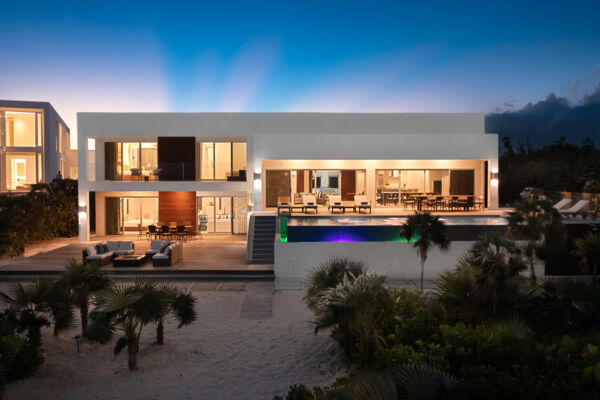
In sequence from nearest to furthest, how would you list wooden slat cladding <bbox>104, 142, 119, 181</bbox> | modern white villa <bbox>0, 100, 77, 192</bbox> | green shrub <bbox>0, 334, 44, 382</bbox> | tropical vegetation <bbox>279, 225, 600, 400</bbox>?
tropical vegetation <bbox>279, 225, 600, 400</bbox> → green shrub <bbox>0, 334, 44, 382</bbox> → wooden slat cladding <bbox>104, 142, 119, 181</bbox> → modern white villa <bbox>0, 100, 77, 192</bbox>

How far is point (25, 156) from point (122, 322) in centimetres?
2590

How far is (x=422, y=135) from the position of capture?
70.7ft

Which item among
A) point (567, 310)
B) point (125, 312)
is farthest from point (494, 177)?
point (125, 312)

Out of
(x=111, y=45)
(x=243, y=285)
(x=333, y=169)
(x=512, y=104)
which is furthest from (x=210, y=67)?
(x=512, y=104)

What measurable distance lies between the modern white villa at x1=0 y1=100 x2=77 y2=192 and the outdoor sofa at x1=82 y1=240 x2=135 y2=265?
14742 millimetres

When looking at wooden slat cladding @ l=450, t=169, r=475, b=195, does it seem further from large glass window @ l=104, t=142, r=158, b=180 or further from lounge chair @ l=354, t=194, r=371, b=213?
large glass window @ l=104, t=142, r=158, b=180

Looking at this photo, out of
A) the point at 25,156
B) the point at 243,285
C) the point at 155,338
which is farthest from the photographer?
the point at 25,156

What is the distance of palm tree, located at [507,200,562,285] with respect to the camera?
11742mm

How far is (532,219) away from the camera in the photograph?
11852mm

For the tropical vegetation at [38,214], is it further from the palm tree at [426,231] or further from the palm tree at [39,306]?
the palm tree at [426,231]

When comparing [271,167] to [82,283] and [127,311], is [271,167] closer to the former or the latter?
[82,283]

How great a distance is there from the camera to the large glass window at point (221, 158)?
76.0 feet

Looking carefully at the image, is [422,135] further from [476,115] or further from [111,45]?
[111,45]

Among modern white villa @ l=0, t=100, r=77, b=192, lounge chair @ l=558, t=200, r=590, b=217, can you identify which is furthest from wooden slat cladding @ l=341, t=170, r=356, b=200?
modern white villa @ l=0, t=100, r=77, b=192
